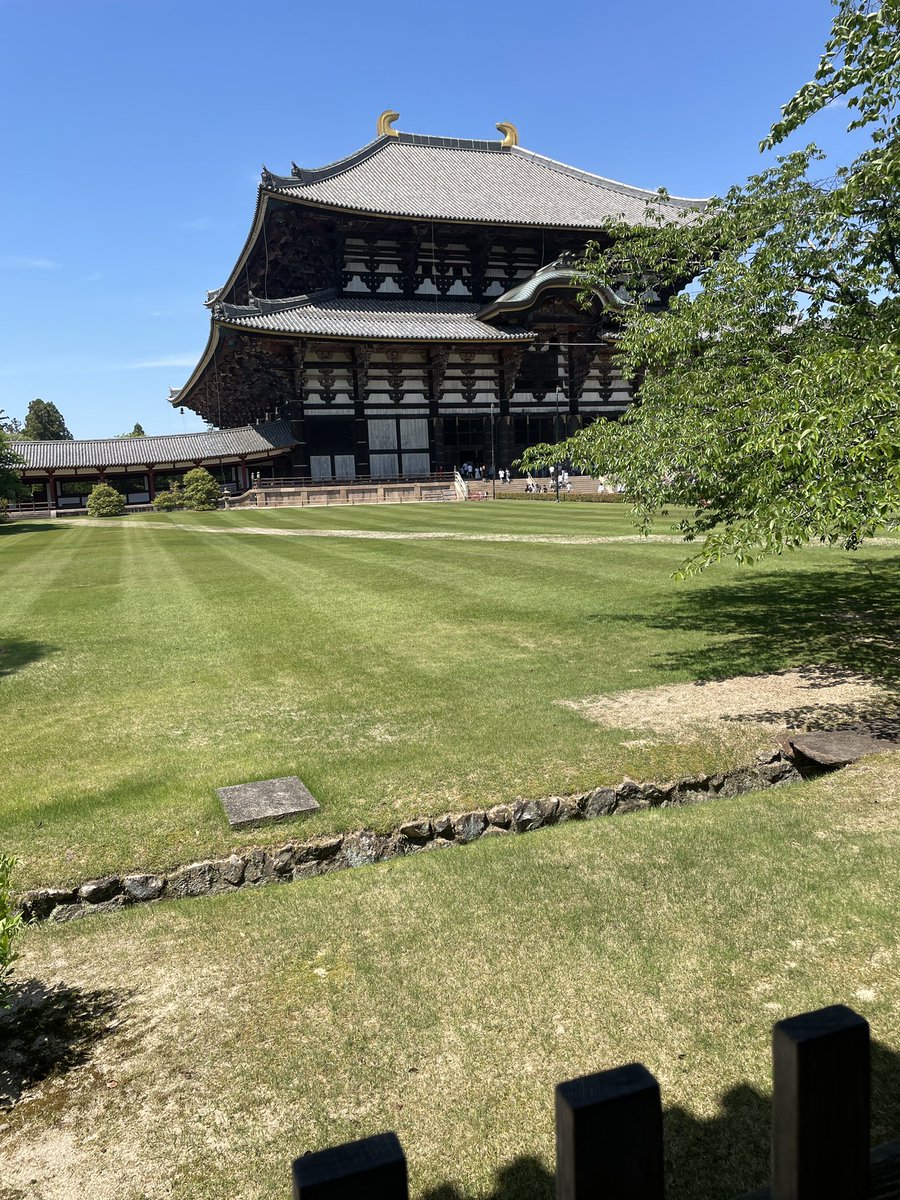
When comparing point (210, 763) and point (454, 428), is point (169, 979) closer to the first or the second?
point (210, 763)

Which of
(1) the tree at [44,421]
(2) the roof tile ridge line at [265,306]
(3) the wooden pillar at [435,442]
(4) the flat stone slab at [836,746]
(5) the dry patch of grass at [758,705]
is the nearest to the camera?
(4) the flat stone slab at [836,746]

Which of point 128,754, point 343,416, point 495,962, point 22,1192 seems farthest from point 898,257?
point 343,416

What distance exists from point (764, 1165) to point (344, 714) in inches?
209

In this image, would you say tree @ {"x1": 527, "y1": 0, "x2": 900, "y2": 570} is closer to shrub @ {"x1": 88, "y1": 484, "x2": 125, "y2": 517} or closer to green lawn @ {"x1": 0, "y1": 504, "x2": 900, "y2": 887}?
green lawn @ {"x1": 0, "y1": 504, "x2": 900, "y2": 887}

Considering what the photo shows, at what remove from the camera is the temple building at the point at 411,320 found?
3941 cm

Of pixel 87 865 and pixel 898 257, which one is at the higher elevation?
pixel 898 257

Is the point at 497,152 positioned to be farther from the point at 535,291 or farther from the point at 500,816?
the point at 500,816

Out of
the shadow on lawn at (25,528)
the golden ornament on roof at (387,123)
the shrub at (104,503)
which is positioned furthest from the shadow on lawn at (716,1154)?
the golden ornament on roof at (387,123)

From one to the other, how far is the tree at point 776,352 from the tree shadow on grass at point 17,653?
6965 millimetres

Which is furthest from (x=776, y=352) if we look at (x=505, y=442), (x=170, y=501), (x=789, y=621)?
(x=170, y=501)

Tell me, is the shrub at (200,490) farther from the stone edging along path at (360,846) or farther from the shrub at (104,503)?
the stone edging along path at (360,846)

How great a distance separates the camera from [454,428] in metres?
44.9

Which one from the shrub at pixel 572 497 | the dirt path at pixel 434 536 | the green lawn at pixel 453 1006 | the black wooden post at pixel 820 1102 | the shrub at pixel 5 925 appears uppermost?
the shrub at pixel 572 497

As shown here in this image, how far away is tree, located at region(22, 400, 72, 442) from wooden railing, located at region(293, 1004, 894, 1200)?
101935 mm
